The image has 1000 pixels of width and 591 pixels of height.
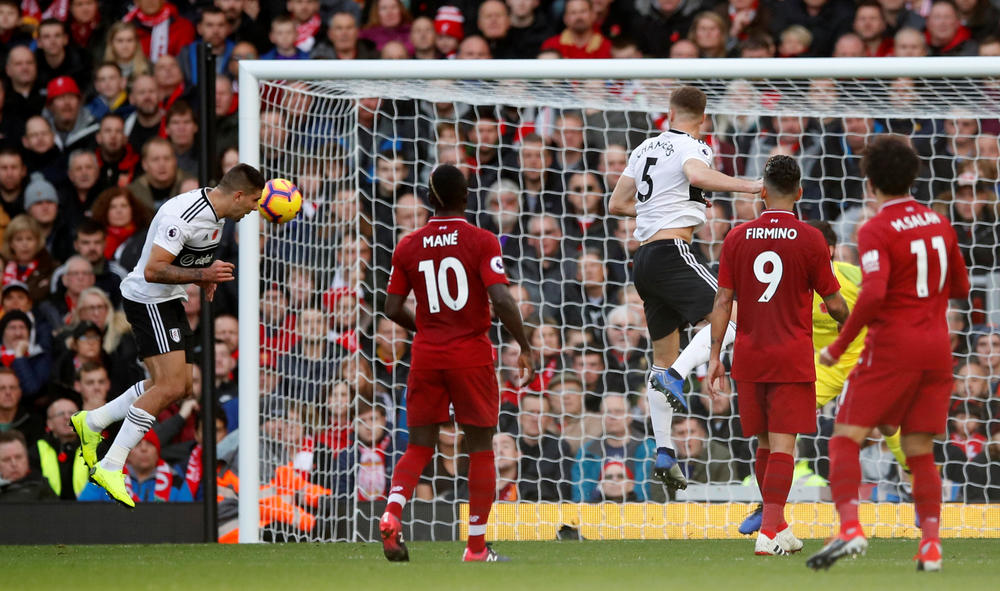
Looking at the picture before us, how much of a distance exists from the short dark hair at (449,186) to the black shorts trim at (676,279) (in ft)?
4.55

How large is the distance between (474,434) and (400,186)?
455 centimetres

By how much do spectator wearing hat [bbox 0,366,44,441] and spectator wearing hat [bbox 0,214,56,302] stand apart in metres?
0.81

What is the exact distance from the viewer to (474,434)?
6383mm

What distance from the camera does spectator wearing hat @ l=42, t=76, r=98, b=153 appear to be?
1127cm

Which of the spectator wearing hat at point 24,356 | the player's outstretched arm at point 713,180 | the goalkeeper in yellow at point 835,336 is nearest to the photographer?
the player's outstretched arm at point 713,180

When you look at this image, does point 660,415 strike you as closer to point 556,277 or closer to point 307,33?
point 556,277

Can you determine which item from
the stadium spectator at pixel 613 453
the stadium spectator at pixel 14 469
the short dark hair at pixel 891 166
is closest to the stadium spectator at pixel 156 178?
the stadium spectator at pixel 14 469

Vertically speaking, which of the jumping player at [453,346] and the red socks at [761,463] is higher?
the jumping player at [453,346]

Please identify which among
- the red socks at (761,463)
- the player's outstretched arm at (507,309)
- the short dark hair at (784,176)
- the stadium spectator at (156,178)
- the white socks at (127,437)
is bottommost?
the red socks at (761,463)

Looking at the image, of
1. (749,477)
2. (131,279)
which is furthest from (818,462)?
(131,279)

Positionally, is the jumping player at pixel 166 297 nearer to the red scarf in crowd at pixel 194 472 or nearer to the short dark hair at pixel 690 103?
the red scarf in crowd at pixel 194 472

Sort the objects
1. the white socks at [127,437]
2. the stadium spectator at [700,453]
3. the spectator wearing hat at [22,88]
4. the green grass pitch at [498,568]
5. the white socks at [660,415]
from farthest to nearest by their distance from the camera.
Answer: the spectator wearing hat at [22,88] < the stadium spectator at [700,453] < the white socks at [127,437] < the white socks at [660,415] < the green grass pitch at [498,568]

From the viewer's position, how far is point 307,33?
1140 centimetres

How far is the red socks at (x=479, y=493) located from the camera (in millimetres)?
6344
